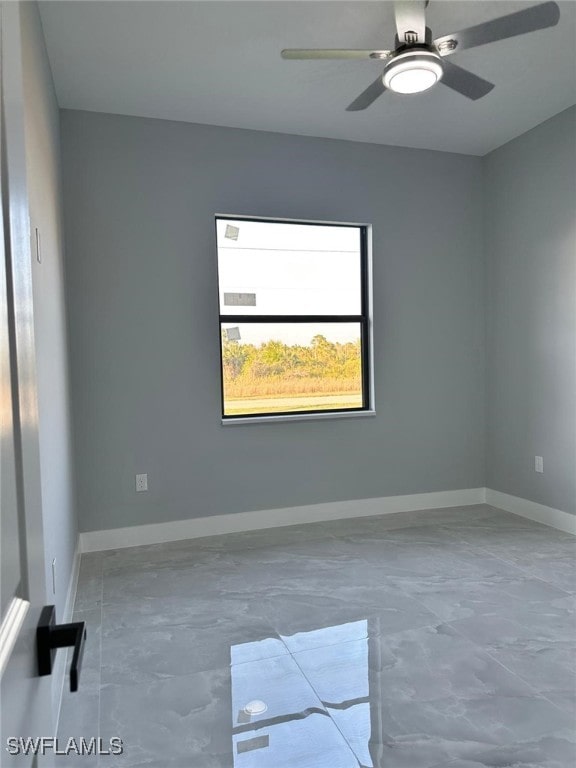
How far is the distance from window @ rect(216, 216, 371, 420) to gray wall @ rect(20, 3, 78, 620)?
3.89 feet

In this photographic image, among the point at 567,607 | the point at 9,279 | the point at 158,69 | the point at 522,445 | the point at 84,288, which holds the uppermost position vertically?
the point at 158,69

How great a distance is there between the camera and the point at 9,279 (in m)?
0.63

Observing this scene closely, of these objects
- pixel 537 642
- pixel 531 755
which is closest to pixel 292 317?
pixel 537 642

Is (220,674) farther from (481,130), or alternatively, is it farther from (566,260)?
(481,130)

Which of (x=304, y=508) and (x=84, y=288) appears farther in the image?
(x=304, y=508)

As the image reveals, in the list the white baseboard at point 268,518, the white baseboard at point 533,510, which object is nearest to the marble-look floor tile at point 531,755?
the white baseboard at point 533,510

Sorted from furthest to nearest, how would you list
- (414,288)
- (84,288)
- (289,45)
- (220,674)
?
(414,288), (84,288), (289,45), (220,674)

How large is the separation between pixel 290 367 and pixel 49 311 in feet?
6.37

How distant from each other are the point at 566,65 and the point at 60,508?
3.58m

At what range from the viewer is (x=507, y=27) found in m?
2.07

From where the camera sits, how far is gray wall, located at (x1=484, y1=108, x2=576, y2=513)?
142 inches

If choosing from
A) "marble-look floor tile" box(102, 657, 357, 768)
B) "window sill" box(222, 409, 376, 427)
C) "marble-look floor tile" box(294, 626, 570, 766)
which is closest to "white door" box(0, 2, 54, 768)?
"marble-look floor tile" box(102, 657, 357, 768)

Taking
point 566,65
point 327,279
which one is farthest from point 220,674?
point 566,65

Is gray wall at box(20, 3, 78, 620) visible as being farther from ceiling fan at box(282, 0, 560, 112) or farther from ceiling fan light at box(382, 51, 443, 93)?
ceiling fan light at box(382, 51, 443, 93)
